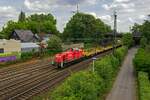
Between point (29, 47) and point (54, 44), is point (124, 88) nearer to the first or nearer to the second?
point (29, 47)

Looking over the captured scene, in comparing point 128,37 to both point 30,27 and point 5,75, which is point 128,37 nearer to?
point 30,27

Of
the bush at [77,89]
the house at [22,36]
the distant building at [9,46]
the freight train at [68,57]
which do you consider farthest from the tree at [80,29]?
the bush at [77,89]

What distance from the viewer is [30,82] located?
136 feet

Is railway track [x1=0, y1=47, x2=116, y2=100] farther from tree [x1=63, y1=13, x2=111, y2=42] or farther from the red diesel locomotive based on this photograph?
tree [x1=63, y1=13, x2=111, y2=42]

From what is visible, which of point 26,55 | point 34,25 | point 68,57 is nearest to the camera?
point 68,57

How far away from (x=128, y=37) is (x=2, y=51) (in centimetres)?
6776

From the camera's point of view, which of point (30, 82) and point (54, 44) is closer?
point (30, 82)

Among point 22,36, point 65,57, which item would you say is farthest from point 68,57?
point 22,36

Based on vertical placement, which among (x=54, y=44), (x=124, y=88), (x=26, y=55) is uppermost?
(x=54, y=44)

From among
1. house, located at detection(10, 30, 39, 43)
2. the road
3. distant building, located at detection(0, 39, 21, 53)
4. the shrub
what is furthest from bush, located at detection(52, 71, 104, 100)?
house, located at detection(10, 30, 39, 43)

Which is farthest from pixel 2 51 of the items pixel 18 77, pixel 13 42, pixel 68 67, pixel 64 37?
pixel 64 37

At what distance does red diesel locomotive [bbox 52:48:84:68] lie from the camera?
53719 millimetres

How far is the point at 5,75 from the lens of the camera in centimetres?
4800

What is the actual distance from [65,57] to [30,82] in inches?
553
